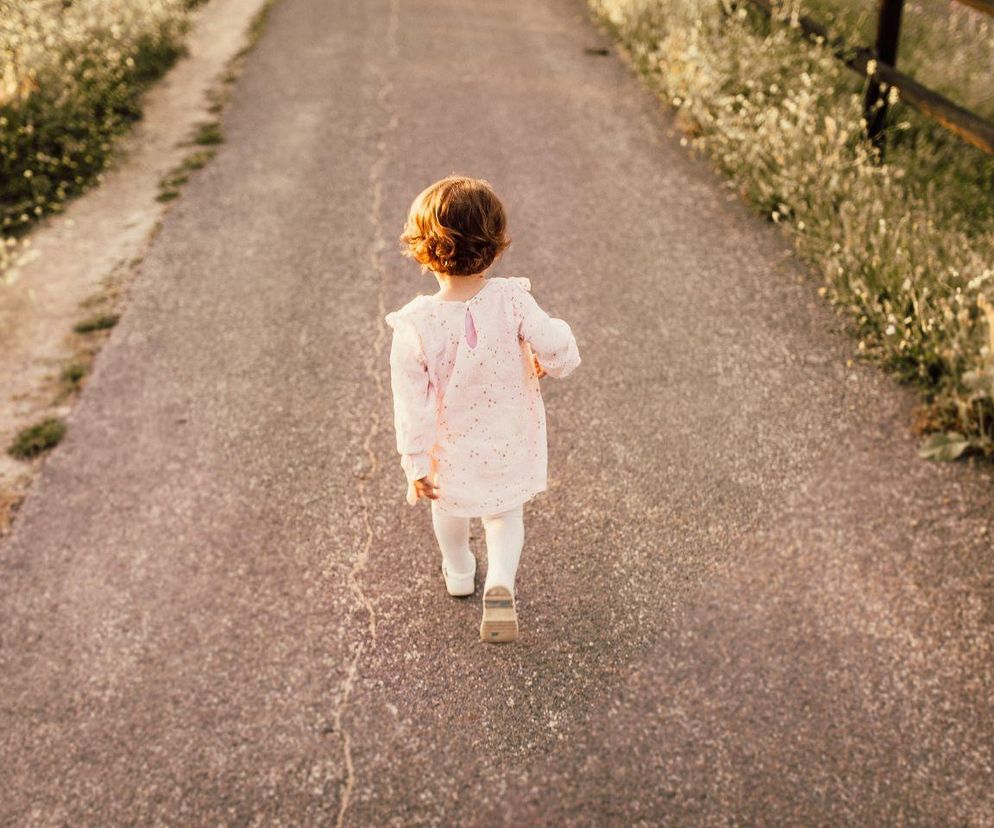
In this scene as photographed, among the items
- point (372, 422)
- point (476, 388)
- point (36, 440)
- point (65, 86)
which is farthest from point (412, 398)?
point (65, 86)

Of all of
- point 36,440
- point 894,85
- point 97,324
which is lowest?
point 36,440

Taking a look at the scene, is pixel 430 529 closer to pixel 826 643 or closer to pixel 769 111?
pixel 826 643

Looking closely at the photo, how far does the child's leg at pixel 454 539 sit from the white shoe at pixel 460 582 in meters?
0.02

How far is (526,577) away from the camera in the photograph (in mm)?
3328

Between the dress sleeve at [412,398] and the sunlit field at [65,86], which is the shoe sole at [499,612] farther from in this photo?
the sunlit field at [65,86]

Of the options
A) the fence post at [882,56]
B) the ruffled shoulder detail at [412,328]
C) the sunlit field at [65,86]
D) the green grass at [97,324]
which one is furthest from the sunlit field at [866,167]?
the sunlit field at [65,86]

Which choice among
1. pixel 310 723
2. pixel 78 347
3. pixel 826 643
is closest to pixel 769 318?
pixel 826 643

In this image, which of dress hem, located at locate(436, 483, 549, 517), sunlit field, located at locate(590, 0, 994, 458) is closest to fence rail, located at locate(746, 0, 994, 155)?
sunlit field, located at locate(590, 0, 994, 458)

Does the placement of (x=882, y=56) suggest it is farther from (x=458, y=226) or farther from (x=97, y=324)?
(x=97, y=324)

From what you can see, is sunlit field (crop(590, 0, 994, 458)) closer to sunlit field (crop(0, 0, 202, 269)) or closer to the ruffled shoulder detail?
the ruffled shoulder detail

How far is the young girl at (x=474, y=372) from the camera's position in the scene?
2416 mm

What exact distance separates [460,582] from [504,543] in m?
0.39

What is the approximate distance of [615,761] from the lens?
8.79 feet

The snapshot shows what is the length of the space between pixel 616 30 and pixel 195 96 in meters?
4.32
